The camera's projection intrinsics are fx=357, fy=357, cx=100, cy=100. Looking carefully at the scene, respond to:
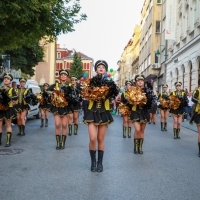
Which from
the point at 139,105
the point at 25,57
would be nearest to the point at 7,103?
the point at 139,105

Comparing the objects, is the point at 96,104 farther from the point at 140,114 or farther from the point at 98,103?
the point at 140,114

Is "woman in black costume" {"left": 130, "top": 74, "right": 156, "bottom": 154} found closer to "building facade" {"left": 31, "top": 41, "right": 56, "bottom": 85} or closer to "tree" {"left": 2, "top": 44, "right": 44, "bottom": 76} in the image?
"tree" {"left": 2, "top": 44, "right": 44, "bottom": 76}

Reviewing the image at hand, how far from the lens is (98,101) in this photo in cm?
656

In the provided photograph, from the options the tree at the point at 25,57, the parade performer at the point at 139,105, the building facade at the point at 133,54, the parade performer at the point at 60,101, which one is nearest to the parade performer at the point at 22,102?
the parade performer at the point at 60,101

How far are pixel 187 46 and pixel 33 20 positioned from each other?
17.6 meters

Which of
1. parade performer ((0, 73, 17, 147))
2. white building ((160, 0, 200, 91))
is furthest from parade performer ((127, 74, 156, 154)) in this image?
white building ((160, 0, 200, 91))

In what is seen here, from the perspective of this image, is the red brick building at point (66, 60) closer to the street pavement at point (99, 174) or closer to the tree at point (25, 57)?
the tree at point (25, 57)

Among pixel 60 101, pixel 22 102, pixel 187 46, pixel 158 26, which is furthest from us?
pixel 158 26

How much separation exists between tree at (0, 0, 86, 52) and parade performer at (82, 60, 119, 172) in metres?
5.65

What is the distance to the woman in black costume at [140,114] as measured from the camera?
27.4 ft

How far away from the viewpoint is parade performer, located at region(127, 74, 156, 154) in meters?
8.20

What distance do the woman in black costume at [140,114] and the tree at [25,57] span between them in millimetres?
21976

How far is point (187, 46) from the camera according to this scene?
92.0 feet

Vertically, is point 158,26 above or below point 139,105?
above
